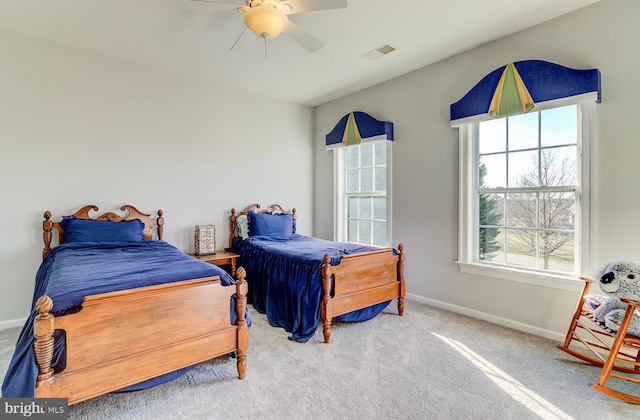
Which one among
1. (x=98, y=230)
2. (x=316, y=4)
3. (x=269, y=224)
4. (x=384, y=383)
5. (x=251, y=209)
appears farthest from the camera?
(x=251, y=209)

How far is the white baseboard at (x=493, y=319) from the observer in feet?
8.43

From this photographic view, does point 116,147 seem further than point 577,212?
Yes

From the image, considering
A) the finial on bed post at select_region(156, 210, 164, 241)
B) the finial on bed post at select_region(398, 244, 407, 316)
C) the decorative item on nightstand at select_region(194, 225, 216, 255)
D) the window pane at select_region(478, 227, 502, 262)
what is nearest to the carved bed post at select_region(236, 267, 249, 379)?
the finial on bed post at select_region(398, 244, 407, 316)

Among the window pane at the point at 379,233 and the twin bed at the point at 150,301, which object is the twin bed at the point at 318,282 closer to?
the twin bed at the point at 150,301

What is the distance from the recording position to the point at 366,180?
168 inches

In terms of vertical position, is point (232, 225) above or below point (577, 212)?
below

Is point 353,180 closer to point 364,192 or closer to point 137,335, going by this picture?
point 364,192

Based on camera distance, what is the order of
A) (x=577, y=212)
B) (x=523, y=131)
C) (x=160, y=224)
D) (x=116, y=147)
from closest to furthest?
(x=577, y=212) → (x=523, y=131) → (x=116, y=147) → (x=160, y=224)

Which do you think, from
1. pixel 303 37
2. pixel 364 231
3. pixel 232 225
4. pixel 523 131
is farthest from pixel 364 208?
pixel 303 37

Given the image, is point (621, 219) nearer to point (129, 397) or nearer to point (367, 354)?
point (367, 354)

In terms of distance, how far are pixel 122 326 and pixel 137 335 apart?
0.31 feet

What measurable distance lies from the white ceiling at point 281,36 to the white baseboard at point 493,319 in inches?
102

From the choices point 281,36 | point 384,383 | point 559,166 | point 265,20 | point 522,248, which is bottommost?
point 384,383

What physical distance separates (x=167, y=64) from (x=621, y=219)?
4340 mm
